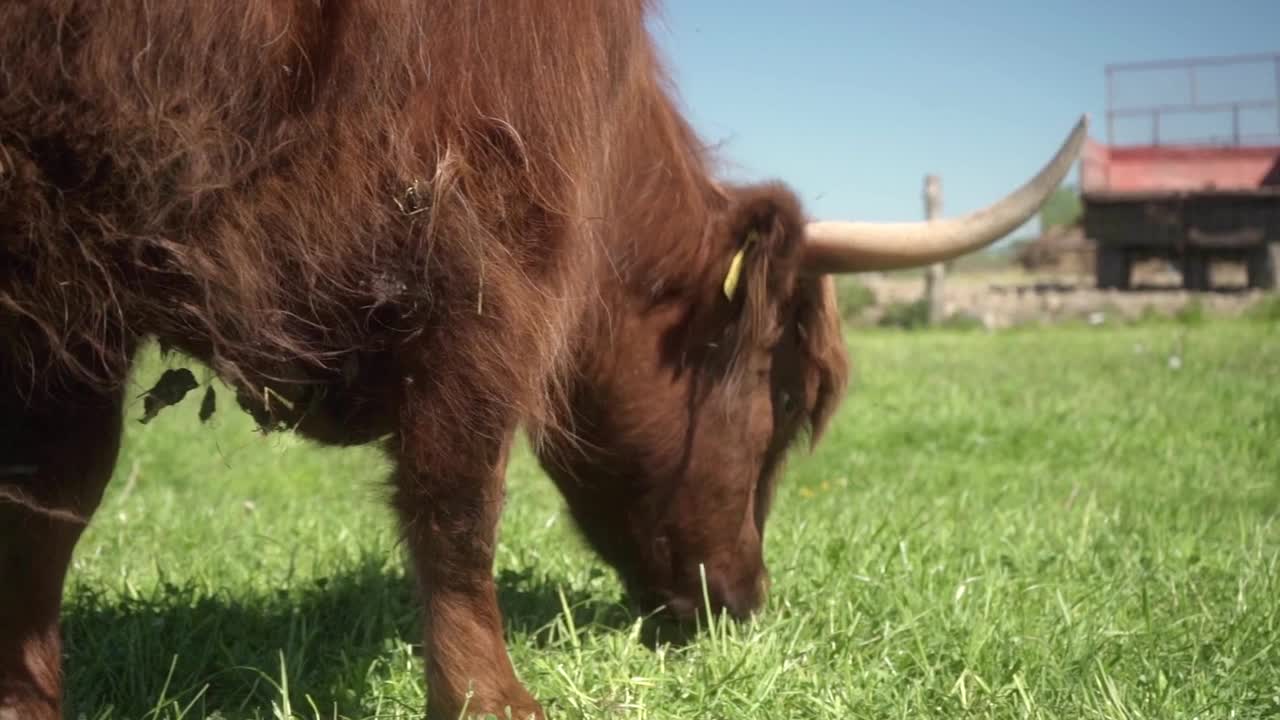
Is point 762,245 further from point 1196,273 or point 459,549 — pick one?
point 1196,273

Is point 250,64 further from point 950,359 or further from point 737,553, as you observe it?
point 950,359

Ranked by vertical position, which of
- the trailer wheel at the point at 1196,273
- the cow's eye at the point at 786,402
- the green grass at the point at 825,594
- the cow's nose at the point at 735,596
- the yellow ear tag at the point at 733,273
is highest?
the yellow ear tag at the point at 733,273

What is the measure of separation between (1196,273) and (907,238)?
12711mm

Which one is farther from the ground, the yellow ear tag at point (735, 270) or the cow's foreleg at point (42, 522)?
the yellow ear tag at point (735, 270)

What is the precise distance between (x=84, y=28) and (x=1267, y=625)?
108 inches

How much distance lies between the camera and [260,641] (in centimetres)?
308

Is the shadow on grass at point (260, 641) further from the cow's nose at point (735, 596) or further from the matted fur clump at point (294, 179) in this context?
the matted fur clump at point (294, 179)

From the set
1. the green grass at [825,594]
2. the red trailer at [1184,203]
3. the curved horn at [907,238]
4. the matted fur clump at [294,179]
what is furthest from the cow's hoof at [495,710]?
the red trailer at [1184,203]

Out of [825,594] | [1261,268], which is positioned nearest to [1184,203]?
[1261,268]

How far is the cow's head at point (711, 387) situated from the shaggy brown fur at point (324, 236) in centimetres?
23

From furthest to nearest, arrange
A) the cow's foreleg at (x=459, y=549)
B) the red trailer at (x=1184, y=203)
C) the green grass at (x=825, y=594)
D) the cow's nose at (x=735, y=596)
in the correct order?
1. the red trailer at (x=1184, y=203)
2. the cow's nose at (x=735, y=596)
3. the green grass at (x=825, y=594)
4. the cow's foreleg at (x=459, y=549)

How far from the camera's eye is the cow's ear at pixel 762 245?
304 cm

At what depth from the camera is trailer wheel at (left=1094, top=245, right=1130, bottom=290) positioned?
1490 centimetres

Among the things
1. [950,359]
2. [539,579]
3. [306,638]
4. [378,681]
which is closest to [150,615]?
[306,638]
